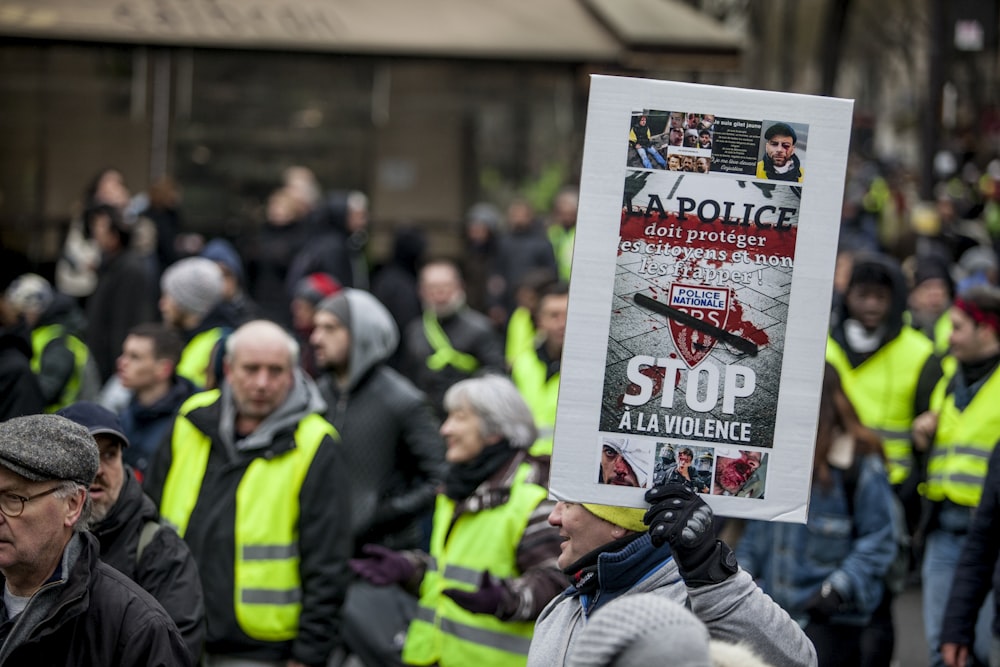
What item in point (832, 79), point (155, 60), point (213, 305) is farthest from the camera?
point (832, 79)

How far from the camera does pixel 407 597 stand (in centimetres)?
687

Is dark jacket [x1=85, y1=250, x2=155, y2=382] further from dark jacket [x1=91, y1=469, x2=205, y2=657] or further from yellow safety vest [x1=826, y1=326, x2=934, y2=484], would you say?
dark jacket [x1=91, y1=469, x2=205, y2=657]

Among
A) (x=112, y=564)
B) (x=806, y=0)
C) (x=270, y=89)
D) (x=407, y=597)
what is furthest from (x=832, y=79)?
(x=112, y=564)

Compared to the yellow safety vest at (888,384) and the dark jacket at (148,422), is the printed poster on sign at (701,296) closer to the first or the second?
the dark jacket at (148,422)

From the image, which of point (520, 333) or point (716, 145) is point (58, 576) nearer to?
point (716, 145)

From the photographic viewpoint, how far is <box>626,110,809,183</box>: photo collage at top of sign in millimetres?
3605

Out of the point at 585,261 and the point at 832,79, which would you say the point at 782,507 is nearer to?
the point at 585,261

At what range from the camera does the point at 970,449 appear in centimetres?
708

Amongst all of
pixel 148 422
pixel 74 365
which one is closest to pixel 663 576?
pixel 148 422

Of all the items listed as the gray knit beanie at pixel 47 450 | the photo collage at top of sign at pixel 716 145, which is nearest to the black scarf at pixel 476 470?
the gray knit beanie at pixel 47 450

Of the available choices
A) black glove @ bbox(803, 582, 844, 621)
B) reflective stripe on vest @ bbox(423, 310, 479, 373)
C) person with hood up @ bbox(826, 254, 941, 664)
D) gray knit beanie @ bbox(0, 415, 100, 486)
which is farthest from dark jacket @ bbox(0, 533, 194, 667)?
reflective stripe on vest @ bbox(423, 310, 479, 373)

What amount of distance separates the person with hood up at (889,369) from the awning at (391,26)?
9588mm

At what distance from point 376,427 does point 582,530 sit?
3.56 meters

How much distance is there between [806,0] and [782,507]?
1585 inches
